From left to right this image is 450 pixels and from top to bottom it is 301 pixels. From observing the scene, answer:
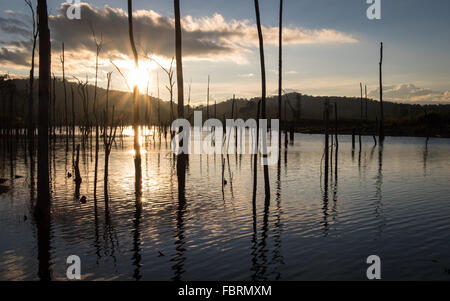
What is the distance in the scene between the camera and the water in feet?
27.2

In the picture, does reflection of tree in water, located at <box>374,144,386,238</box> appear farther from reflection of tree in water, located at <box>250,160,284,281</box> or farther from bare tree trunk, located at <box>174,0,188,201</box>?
bare tree trunk, located at <box>174,0,188,201</box>

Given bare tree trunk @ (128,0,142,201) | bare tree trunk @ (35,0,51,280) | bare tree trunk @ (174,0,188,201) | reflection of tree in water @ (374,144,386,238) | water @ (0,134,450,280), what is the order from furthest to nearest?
1. bare tree trunk @ (174,0,188,201)
2. bare tree trunk @ (128,0,142,201)
3. reflection of tree in water @ (374,144,386,238)
4. bare tree trunk @ (35,0,51,280)
5. water @ (0,134,450,280)

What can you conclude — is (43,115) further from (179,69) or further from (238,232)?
(238,232)

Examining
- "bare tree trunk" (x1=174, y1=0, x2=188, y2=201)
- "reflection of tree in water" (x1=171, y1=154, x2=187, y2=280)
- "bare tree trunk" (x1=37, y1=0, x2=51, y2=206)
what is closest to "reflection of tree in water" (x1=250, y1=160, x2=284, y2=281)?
"reflection of tree in water" (x1=171, y1=154, x2=187, y2=280)

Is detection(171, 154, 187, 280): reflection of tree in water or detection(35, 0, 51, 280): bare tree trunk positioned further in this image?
detection(35, 0, 51, 280): bare tree trunk

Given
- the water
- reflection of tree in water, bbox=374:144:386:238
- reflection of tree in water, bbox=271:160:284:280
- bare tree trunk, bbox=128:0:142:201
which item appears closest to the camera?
the water

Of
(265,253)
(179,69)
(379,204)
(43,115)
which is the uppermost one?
(179,69)


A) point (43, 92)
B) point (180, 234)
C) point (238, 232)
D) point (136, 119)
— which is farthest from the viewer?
point (136, 119)

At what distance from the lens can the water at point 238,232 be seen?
8289mm

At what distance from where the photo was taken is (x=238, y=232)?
1121cm

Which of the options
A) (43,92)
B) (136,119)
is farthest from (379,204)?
(43,92)

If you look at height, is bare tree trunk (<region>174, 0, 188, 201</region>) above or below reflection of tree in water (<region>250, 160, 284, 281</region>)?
above
